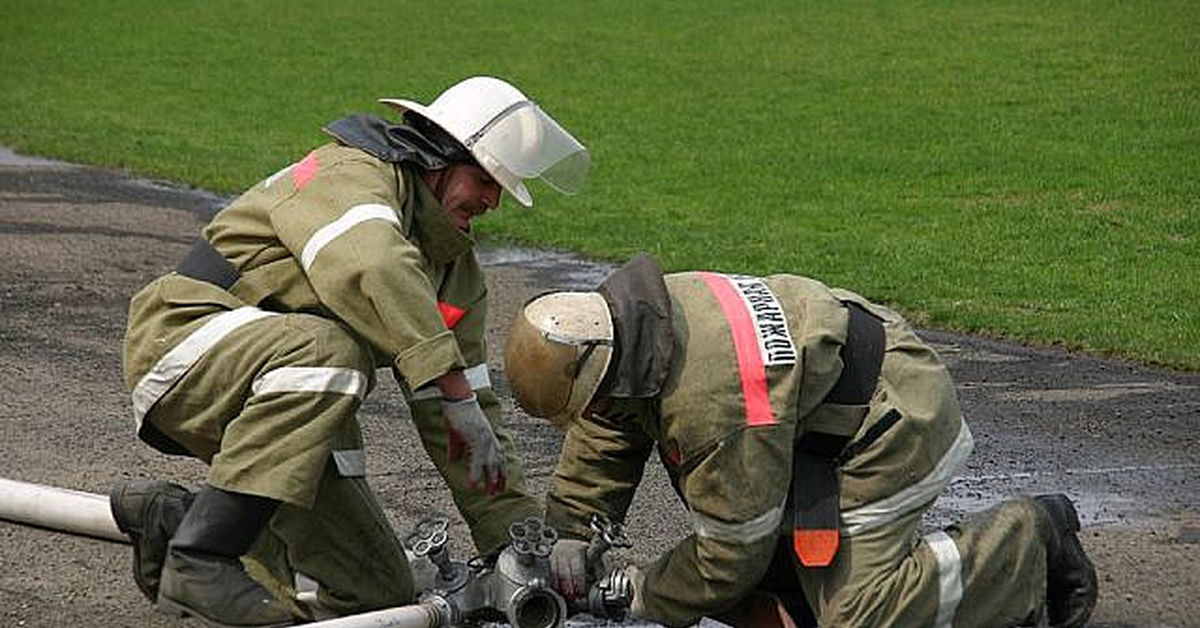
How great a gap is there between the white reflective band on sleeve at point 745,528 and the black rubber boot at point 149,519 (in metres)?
1.52

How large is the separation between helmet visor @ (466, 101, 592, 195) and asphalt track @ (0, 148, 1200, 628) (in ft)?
4.36

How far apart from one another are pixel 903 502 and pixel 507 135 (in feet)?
4.61

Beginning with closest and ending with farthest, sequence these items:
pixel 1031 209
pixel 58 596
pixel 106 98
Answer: pixel 58 596, pixel 1031 209, pixel 106 98

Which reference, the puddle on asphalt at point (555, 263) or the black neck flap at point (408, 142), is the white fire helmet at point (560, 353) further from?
the puddle on asphalt at point (555, 263)

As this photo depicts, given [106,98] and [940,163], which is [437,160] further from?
[106,98]

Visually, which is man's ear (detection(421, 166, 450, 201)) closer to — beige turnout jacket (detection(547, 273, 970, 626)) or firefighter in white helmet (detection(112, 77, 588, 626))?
firefighter in white helmet (detection(112, 77, 588, 626))

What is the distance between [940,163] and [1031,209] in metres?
2.18

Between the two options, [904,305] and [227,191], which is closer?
[904,305]

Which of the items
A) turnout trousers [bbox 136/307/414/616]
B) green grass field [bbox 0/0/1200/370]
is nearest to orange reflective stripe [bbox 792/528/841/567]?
turnout trousers [bbox 136/307/414/616]

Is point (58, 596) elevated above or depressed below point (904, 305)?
above

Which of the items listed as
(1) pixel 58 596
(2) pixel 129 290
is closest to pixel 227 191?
(2) pixel 129 290

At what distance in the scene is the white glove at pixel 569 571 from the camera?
5484 millimetres

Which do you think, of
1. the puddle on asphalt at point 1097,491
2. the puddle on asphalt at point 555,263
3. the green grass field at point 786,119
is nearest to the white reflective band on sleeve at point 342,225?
the puddle on asphalt at point 1097,491

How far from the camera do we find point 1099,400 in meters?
8.43
